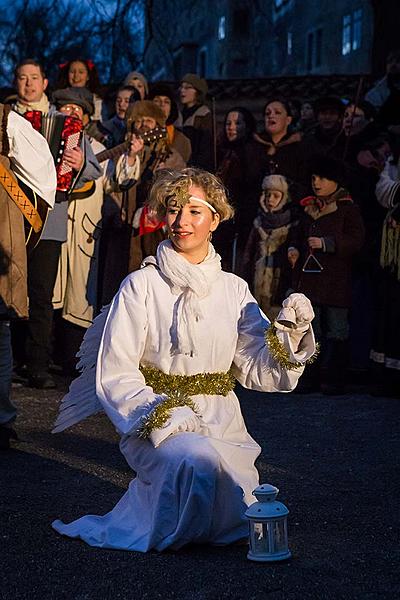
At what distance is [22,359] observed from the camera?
35.3 ft

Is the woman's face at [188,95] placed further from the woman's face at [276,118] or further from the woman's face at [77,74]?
the woman's face at [276,118]

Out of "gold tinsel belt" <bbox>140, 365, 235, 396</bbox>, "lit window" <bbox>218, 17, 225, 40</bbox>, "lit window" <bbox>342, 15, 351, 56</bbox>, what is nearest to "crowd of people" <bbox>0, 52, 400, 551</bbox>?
"gold tinsel belt" <bbox>140, 365, 235, 396</bbox>

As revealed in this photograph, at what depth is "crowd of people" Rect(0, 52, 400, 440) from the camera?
10.1 m

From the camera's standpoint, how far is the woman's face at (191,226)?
5816 mm

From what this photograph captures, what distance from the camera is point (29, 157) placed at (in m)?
7.50

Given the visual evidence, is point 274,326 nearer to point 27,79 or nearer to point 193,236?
point 193,236

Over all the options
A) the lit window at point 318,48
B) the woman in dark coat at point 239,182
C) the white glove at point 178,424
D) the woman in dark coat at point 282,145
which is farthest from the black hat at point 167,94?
the lit window at point 318,48

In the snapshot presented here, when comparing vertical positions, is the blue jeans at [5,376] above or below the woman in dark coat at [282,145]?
below

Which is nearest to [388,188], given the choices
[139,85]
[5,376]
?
[139,85]

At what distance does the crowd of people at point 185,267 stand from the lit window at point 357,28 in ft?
86.6

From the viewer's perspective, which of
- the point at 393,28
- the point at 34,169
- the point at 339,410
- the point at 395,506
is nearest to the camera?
the point at 395,506

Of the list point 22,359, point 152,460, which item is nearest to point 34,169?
point 152,460

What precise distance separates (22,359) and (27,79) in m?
2.09

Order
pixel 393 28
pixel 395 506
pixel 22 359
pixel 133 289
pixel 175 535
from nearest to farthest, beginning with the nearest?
pixel 175 535 < pixel 133 289 < pixel 395 506 < pixel 22 359 < pixel 393 28
